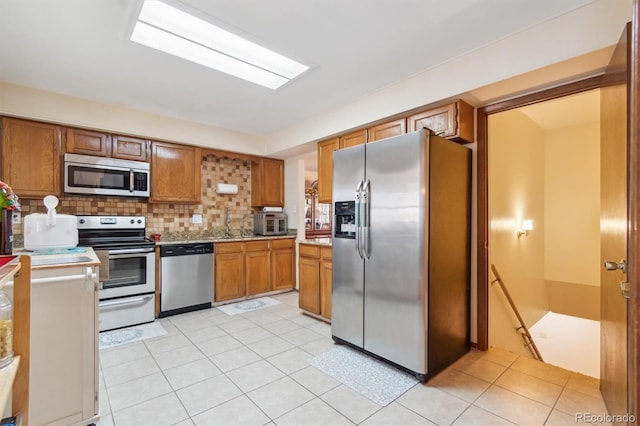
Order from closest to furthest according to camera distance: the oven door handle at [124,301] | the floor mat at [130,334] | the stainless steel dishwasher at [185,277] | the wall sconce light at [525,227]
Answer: the floor mat at [130,334]
the oven door handle at [124,301]
the stainless steel dishwasher at [185,277]
the wall sconce light at [525,227]

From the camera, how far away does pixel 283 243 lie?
15.4 ft

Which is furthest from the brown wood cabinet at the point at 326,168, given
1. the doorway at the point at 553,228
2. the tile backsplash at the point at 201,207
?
the doorway at the point at 553,228

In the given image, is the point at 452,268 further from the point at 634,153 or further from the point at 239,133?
the point at 239,133

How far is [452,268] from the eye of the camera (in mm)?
2500

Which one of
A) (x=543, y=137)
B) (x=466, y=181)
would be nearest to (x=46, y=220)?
(x=466, y=181)

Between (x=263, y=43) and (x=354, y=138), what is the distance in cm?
155

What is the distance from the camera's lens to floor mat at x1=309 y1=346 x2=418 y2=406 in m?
2.08

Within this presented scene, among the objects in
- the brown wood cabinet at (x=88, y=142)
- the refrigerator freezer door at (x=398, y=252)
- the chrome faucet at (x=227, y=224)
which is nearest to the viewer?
the refrigerator freezer door at (x=398, y=252)

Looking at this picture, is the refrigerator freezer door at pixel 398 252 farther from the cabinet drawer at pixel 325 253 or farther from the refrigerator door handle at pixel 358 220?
the cabinet drawer at pixel 325 253

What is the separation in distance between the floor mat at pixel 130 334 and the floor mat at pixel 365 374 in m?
1.79

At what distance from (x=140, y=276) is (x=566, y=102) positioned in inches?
219

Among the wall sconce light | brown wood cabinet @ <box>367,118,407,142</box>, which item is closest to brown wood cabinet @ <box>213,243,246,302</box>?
brown wood cabinet @ <box>367,118,407,142</box>

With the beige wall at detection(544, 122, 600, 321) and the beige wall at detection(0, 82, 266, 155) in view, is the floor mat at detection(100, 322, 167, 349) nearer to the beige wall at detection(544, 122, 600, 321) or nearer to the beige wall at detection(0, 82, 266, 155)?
the beige wall at detection(0, 82, 266, 155)

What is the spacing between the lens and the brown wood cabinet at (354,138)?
11.1ft
